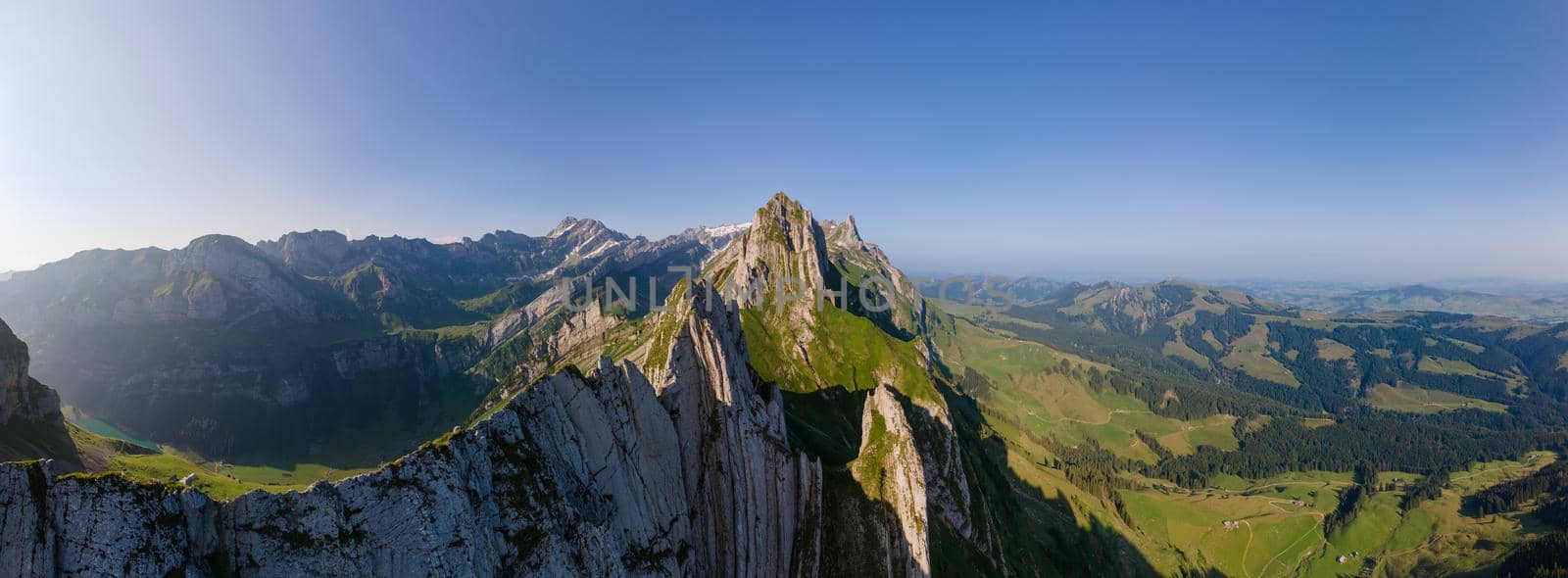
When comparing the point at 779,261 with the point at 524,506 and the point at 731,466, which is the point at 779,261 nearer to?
the point at 731,466

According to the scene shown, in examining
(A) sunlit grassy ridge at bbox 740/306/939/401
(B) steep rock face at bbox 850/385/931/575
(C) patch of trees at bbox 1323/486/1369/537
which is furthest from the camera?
(C) patch of trees at bbox 1323/486/1369/537

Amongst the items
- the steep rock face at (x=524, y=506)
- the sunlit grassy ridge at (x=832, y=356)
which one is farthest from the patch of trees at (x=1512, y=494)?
the steep rock face at (x=524, y=506)

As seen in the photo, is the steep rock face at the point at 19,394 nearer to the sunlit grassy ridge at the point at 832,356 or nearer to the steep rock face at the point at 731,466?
the steep rock face at the point at 731,466

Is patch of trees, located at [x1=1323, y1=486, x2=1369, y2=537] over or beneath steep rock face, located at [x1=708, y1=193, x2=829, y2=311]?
beneath

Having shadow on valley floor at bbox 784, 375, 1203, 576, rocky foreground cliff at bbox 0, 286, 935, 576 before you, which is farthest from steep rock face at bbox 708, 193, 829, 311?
rocky foreground cliff at bbox 0, 286, 935, 576

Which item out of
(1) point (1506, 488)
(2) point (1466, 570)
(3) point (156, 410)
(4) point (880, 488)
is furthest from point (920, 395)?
(3) point (156, 410)

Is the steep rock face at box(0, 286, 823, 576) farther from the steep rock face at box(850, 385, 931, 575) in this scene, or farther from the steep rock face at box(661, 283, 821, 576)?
the steep rock face at box(850, 385, 931, 575)
